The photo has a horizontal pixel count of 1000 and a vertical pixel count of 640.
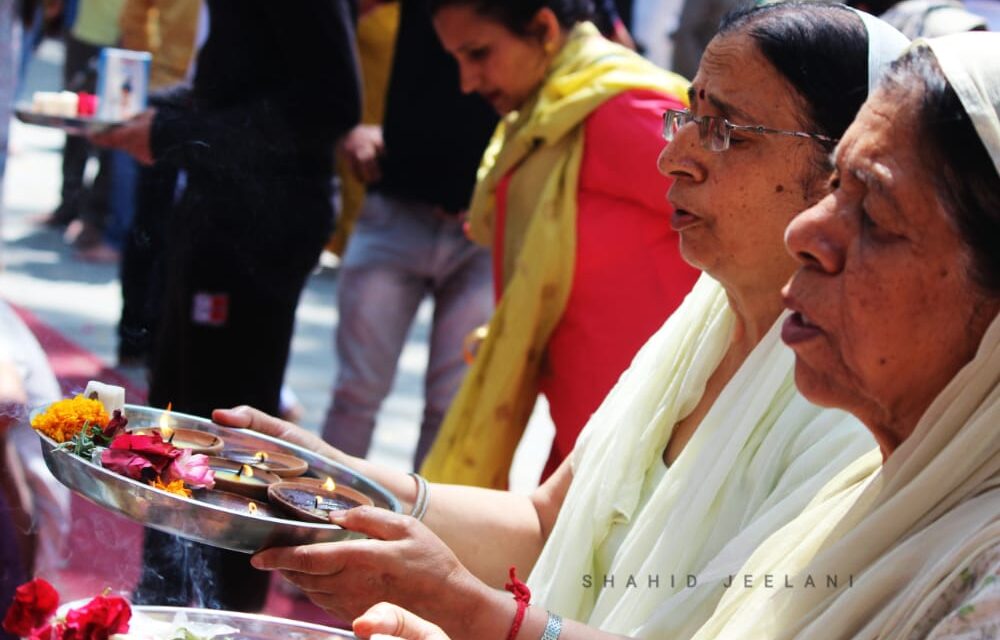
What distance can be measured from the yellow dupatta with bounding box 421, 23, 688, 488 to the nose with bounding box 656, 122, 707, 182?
1470 mm

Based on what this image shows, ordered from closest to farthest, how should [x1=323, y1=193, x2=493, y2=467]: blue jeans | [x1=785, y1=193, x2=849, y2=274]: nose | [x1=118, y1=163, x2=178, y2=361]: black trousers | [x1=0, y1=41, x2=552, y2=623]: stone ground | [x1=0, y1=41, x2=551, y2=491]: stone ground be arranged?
[x1=785, y1=193, x2=849, y2=274]: nose, [x1=118, y1=163, x2=178, y2=361]: black trousers, [x1=323, y1=193, x2=493, y2=467]: blue jeans, [x1=0, y1=41, x2=552, y2=623]: stone ground, [x1=0, y1=41, x2=551, y2=491]: stone ground

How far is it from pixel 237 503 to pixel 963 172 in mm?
1051

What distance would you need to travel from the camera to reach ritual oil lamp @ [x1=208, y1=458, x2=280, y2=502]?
198 cm

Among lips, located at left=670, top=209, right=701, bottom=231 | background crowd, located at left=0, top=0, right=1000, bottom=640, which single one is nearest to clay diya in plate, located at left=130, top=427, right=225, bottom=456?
lips, located at left=670, top=209, right=701, bottom=231

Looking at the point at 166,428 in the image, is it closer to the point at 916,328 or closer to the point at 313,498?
the point at 313,498

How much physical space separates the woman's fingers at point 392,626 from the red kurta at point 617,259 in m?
2.08

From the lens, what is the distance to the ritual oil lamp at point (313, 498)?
6.23ft

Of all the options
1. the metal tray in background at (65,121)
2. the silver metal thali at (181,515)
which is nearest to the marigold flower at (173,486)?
the silver metal thali at (181,515)

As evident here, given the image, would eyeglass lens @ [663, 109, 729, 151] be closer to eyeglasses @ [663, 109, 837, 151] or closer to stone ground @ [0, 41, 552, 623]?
eyeglasses @ [663, 109, 837, 151]

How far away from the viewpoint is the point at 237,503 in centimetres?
194

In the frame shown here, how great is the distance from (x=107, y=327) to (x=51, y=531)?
3483mm

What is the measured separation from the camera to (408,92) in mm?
4703

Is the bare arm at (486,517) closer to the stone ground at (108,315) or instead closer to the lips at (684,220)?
the lips at (684,220)

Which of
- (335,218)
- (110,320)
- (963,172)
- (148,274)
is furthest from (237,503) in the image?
(110,320)
